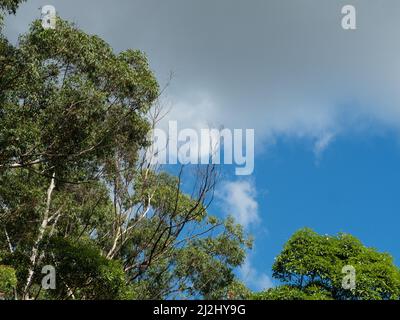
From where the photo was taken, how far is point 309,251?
57.3ft

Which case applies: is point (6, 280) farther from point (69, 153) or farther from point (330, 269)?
point (330, 269)

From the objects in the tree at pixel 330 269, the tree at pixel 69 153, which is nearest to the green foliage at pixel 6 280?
the tree at pixel 69 153

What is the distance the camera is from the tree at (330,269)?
54.5ft

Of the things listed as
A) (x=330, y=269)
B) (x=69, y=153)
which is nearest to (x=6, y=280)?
(x=69, y=153)

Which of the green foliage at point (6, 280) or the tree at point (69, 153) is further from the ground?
the tree at point (69, 153)

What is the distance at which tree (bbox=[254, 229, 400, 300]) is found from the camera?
16.6 metres

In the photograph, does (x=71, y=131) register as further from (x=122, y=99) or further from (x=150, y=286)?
(x=150, y=286)

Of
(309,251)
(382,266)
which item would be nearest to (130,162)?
(309,251)

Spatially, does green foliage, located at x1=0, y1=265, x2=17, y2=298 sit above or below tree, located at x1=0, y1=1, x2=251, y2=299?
below

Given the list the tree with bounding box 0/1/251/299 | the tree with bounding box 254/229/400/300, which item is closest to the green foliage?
the tree with bounding box 0/1/251/299

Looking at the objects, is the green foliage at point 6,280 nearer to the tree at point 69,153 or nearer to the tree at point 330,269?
the tree at point 69,153

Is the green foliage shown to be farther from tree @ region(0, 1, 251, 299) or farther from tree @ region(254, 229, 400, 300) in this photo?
tree @ region(254, 229, 400, 300)

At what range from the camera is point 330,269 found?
55.7 feet
